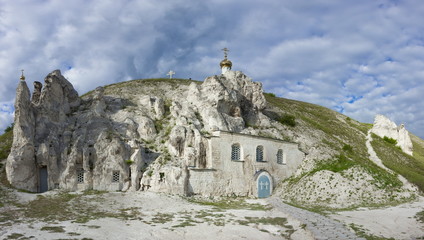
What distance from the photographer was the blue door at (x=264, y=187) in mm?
37688

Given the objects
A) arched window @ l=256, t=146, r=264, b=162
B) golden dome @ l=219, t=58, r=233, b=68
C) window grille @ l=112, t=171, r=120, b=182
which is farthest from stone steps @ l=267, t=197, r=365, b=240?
golden dome @ l=219, t=58, r=233, b=68

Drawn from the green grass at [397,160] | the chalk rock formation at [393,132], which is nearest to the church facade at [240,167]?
the green grass at [397,160]

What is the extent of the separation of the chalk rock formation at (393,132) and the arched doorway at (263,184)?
38396 mm

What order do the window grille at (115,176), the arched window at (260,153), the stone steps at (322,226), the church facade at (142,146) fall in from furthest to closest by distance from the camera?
the arched window at (260,153) → the window grille at (115,176) → the church facade at (142,146) → the stone steps at (322,226)

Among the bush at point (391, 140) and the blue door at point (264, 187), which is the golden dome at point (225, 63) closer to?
the blue door at point (264, 187)

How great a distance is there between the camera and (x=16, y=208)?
2395 cm

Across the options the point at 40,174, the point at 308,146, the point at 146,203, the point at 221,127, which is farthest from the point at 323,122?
the point at 40,174

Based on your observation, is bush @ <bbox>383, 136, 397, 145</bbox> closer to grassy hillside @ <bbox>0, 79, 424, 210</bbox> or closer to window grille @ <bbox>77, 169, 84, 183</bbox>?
grassy hillside @ <bbox>0, 79, 424, 210</bbox>

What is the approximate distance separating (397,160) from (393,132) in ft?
48.8

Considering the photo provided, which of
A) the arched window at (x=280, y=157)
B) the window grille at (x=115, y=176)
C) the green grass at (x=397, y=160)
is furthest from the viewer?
the green grass at (x=397, y=160)

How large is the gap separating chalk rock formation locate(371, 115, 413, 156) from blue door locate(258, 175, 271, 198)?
127 feet

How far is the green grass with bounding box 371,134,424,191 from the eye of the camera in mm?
44125

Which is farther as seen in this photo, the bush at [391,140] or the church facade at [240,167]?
the bush at [391,140]

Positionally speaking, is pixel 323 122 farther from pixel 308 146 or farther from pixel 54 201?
pixel 54 201
